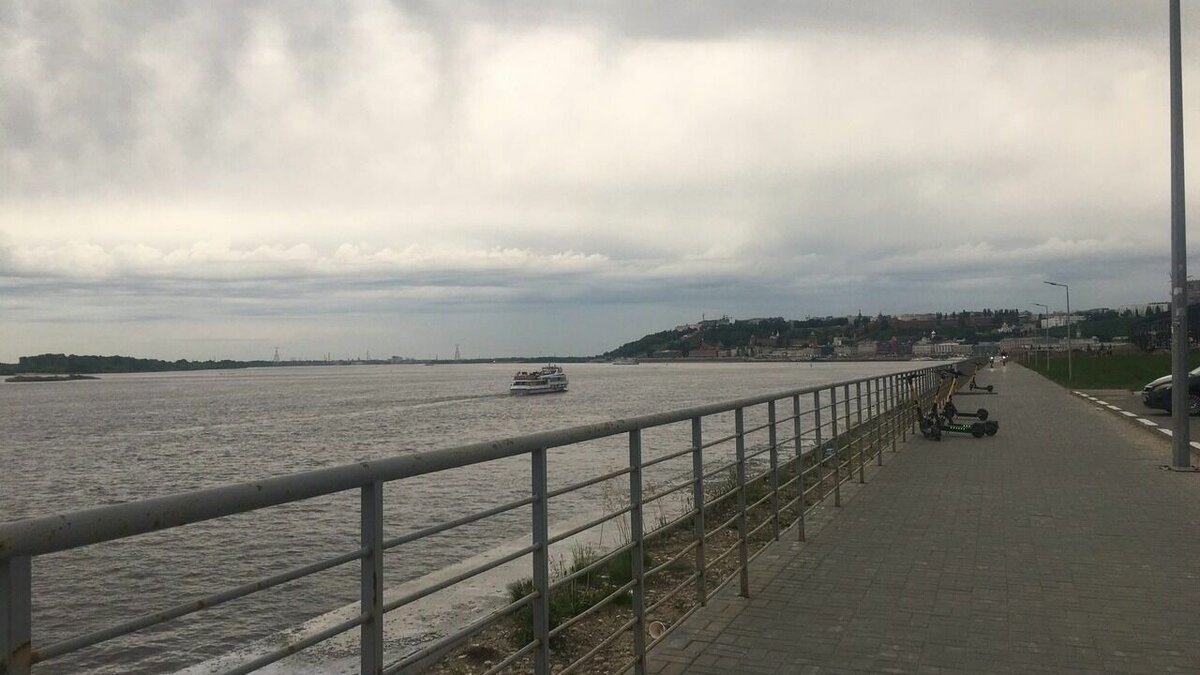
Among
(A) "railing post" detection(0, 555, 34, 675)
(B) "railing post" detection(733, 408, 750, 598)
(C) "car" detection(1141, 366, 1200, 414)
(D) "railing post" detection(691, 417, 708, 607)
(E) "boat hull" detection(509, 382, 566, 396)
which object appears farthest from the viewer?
(E) "boat hull" detection(509, 382, 566, 396)

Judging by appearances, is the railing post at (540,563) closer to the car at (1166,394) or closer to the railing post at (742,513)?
the railing post at (742,513)

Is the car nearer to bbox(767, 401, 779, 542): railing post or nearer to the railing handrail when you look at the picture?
bbox(767, 401, 779, 542): railing post

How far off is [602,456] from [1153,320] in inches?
5852

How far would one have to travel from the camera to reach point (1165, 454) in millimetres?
13711

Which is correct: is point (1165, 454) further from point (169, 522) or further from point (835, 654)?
point (169, 522)

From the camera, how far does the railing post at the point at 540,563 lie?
12.0 feet

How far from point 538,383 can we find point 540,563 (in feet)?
294

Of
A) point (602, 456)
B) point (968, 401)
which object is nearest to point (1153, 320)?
point (968, 401)

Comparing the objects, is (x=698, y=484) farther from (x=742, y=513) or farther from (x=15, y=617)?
(x=15, y=617)

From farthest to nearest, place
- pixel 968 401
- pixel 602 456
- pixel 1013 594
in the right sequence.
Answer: pixel 968 401 < pixel 602 456 < pixel 1013 594

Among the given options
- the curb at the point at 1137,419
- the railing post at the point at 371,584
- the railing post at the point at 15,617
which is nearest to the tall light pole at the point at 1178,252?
the curb at the point at 1137,419

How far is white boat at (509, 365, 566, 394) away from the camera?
90.5 metres

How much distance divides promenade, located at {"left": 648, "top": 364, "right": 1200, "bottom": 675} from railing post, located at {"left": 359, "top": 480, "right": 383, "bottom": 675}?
7.78 ft

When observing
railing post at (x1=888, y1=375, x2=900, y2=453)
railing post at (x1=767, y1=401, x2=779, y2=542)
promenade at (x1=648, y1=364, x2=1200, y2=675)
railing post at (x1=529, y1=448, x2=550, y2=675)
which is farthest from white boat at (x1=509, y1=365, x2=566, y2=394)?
railing post at (x1=529, y1=448, x2=550, y2=675)
